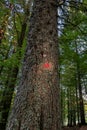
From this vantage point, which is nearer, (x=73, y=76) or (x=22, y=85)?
(x=22, y=85)

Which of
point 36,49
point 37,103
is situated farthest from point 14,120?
point 36,49

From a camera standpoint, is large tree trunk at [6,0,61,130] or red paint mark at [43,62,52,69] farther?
red paint mark at [43,62,52,69]

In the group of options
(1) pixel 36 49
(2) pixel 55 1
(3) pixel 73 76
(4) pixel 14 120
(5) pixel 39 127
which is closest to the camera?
(5) pixel 39 127

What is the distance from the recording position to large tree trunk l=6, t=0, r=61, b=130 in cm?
237

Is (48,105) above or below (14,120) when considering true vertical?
above

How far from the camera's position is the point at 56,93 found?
106 inches

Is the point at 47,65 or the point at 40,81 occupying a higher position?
the point at 47,65

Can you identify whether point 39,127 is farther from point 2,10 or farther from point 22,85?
point 2,10

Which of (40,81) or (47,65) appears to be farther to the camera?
(47,65)

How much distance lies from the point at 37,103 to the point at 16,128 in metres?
0.42

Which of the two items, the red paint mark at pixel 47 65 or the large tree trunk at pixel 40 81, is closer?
the large tree trunk at pixel 40 81

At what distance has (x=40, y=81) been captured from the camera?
8.64 feet

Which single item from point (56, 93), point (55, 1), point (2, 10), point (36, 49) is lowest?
point (56, 93)

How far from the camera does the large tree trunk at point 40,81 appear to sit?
2369 mm
